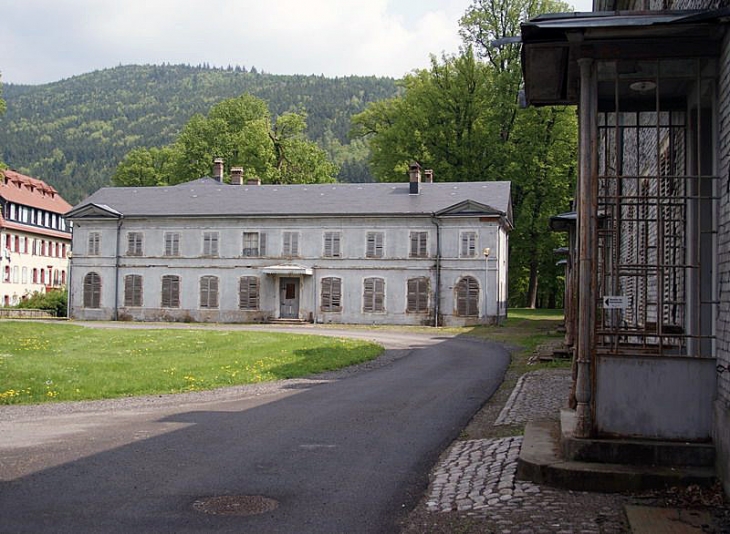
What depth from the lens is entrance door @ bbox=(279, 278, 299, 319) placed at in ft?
147

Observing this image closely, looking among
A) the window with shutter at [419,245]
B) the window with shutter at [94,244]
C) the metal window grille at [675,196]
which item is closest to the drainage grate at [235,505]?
the metal window grille at [675,196]

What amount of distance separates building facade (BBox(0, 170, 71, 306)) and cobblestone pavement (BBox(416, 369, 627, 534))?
59.5 metres

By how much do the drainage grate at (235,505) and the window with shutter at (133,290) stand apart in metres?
40.9

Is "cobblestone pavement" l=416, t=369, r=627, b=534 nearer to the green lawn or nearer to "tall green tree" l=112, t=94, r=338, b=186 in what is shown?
the green lawn

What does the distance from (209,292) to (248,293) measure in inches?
91.0

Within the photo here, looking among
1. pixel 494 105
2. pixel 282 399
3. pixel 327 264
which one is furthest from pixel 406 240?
pixel 282 399

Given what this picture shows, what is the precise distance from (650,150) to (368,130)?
1869 inches

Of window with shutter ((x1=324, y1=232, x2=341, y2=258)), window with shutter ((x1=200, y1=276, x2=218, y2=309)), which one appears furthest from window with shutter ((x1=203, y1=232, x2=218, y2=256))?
window with shutter ((x1=324, y1=232, x2=341, y2=258))

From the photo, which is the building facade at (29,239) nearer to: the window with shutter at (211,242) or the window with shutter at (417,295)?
the window with shutter at (211,242)

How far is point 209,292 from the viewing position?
4553 cm

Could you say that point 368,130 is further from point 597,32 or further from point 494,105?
point 597,32

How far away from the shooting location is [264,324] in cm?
4356

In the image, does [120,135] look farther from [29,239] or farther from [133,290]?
[133,290]

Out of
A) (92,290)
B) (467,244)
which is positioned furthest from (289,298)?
(92,290)
